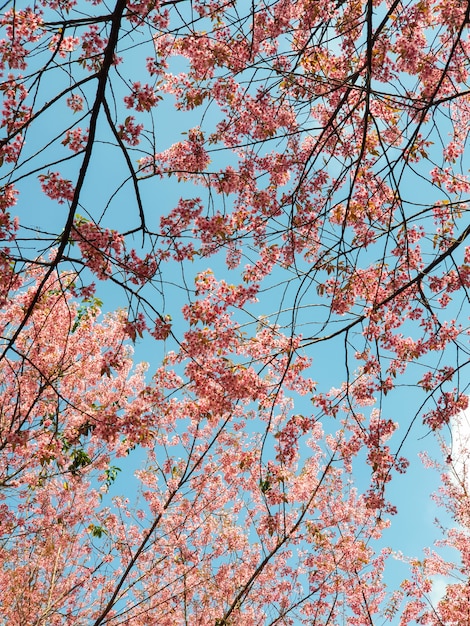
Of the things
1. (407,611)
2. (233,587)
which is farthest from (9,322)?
(407,611)

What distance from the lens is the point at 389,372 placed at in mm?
4539

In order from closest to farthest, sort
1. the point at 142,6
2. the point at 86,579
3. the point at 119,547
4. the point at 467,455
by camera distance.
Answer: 1. the point at 142,6
2. the point at 119,547
3. the point at 86,579
4. the point at 467,455

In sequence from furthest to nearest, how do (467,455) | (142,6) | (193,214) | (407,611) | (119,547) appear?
1. (467,455)
2. (407,611)
3. (119,547)
4. (193,214)
5. (142,6)

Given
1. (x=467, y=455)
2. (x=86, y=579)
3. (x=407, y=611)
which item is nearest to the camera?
(x=86, y=579)

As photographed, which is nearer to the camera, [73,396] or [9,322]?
[9,322]

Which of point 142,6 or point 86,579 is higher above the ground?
point 142,6

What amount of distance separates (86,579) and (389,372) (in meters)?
6.13

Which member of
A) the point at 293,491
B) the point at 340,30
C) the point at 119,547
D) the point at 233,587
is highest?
the point at 340,30

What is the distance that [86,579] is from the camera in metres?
7.92

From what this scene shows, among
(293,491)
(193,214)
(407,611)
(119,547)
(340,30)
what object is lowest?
(407,611)

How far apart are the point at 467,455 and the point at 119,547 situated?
623cm

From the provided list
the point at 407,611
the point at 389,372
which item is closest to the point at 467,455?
the point at 407,611

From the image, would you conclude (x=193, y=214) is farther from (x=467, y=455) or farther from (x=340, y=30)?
(x=467, y=455)

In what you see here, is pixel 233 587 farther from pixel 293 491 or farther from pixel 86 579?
pixel 86 579
